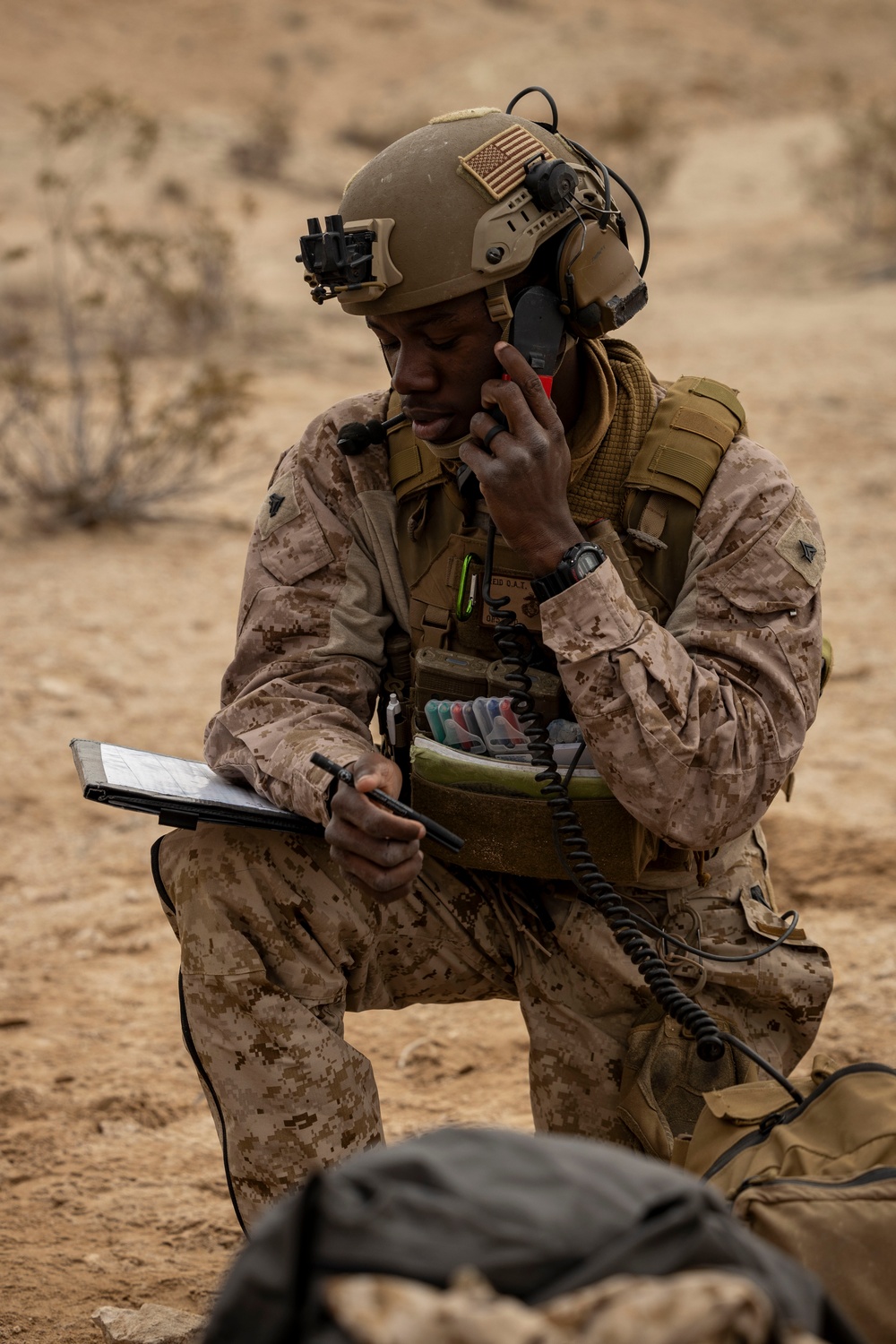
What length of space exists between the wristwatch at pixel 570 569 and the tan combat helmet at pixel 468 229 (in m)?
0.47

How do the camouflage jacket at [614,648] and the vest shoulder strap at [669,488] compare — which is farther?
the vest shoulder strap at [669,488]

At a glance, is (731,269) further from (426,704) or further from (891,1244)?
(891,1244)

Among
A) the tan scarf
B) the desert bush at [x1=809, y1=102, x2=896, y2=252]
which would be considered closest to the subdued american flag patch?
the tan scarf

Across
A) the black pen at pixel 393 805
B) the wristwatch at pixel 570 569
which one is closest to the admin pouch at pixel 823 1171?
the black pen at pixel 393 805

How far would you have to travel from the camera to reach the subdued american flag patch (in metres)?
2.64

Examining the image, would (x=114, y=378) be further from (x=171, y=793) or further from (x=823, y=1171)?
(x=823, y=1171)

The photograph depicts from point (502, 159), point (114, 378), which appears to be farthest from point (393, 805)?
point (114, 378)

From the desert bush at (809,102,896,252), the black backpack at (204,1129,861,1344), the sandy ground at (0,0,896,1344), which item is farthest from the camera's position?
the desert bush at (809,102,896,252)

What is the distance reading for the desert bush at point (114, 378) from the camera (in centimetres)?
820

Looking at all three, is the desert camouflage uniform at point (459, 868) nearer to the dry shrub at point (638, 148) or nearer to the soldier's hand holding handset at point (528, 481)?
the soldier's hand holding handset at point (528, 481)

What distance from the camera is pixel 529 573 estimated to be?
276cm

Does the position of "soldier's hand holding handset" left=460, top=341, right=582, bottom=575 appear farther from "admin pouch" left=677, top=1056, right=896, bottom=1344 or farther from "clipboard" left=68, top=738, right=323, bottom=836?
"admin pouch" left=677, top=1056, right=896, bottom=1344

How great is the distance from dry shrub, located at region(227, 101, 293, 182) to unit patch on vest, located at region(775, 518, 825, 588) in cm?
1911

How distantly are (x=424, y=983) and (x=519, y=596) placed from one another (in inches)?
29.3
